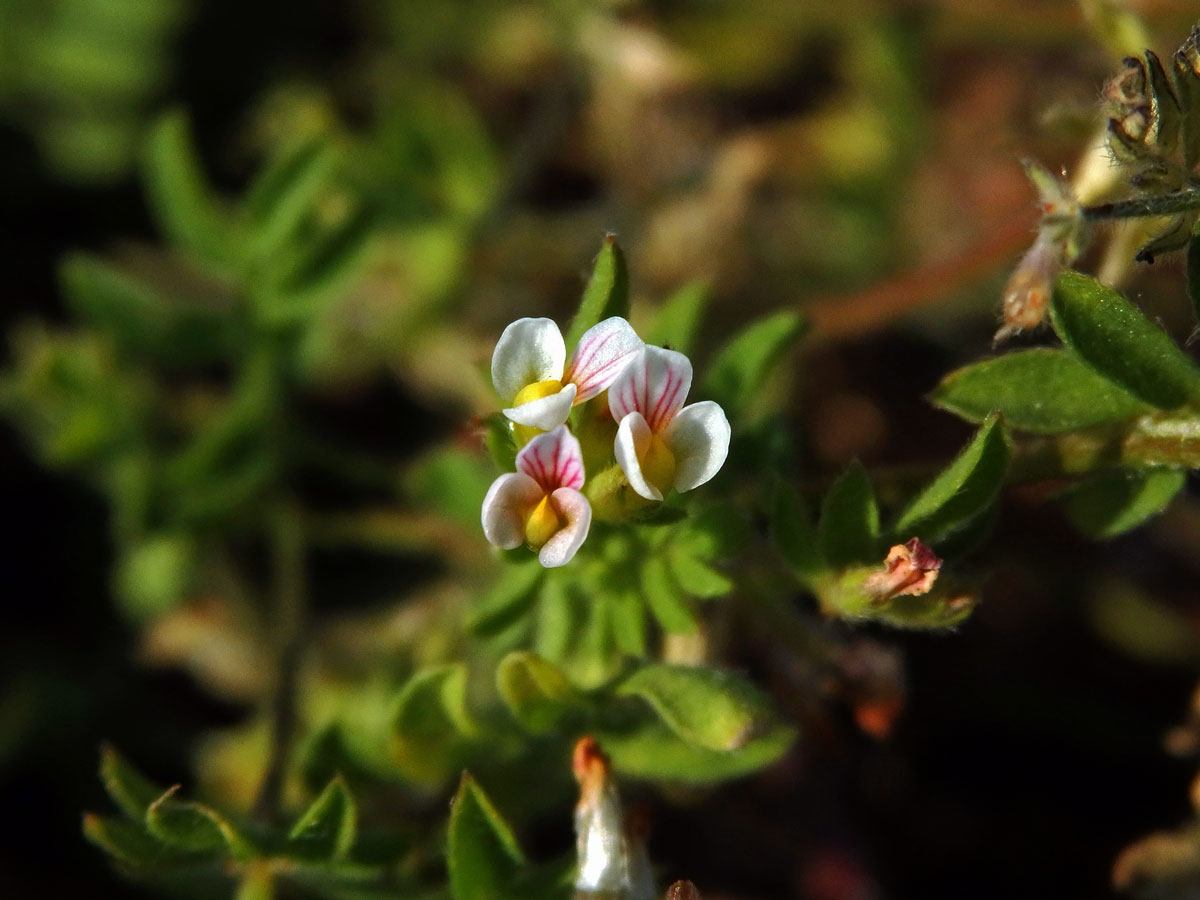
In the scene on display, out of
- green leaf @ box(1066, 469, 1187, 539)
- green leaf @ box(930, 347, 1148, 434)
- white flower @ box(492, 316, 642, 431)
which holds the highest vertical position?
white flower @ box(492, 316, 642, 431)

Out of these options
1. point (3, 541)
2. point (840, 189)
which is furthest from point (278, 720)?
point (840, 189)

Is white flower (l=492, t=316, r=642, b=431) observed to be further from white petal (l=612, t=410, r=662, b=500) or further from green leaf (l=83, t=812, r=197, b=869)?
green leaf (l=83, t=812, r=197, b=869)

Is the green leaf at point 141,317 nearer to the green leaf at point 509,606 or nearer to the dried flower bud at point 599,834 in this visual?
the green leaf at point 509,606

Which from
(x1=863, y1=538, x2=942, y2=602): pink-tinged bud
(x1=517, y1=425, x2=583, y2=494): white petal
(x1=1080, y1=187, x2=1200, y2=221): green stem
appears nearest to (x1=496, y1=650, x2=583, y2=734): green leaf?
(x1=517, y1=425, x2=583, y2=494): white petal

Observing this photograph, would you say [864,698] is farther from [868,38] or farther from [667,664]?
[868,38]

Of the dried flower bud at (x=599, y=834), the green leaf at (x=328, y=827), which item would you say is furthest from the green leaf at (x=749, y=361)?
the green leaf at (x=328, y=827)

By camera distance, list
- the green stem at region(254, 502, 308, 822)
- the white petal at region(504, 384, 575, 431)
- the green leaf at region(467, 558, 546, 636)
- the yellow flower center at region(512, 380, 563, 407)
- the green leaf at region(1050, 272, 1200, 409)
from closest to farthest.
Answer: the white petal at region(504, 384, 575, 431) → the yellow flower center at region(512, 380, 563, 407) → the green leaf at region(1050, 272, 1200, 409) → the green leaf at region(467, 558, 546, 636) → the green stem at region(254, 502, 308, 822)
